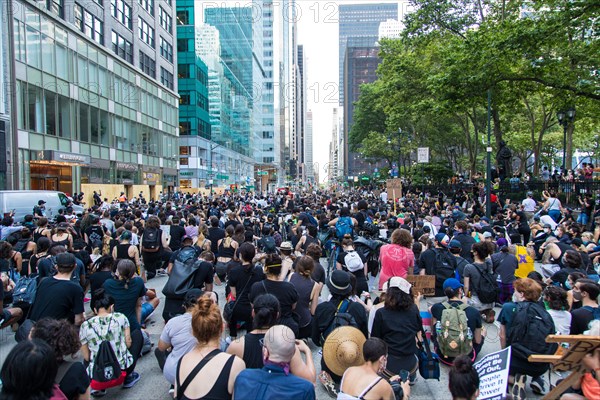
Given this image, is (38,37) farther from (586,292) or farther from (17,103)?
(586,292)

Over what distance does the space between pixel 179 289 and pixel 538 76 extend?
17.2 m

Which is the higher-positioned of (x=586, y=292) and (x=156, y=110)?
(x=156, y=110)

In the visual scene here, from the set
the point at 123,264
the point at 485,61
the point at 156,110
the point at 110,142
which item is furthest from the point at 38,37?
the point at 123,264

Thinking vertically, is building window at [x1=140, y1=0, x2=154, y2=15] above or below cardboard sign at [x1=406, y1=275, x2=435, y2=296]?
above

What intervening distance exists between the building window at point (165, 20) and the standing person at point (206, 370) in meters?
54.6

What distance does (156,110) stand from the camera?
49.1 m

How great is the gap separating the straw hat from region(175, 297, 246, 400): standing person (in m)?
1.46

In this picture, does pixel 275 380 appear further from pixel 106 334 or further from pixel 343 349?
pixel 106 334

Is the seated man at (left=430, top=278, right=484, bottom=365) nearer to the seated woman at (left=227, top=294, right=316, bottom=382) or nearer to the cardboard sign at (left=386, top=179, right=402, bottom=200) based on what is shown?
the seated woman at (left=227, top=294, right=316, bottom=382)

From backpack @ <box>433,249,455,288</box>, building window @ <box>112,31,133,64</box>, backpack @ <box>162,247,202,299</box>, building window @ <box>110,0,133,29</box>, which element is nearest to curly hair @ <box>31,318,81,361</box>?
backpack @ <box>162,247,202,299</box>

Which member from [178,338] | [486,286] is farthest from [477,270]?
[178,338]

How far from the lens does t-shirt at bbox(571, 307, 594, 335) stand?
17.0 feet

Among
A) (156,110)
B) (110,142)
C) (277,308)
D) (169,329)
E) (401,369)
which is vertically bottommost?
(401,369)

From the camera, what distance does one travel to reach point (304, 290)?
6.21m
